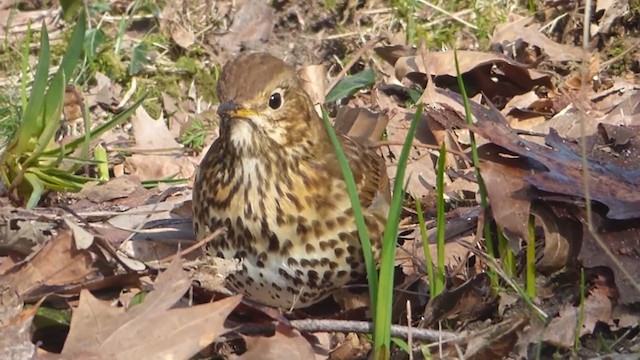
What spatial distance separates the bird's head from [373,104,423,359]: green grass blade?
22.9 inches

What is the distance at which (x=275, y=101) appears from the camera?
351 cm

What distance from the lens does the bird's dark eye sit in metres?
3.48

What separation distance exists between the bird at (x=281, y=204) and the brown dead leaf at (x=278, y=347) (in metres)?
0.34

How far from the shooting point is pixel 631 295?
11.0 feet

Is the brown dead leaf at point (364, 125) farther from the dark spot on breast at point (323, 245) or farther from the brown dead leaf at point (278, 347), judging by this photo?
the brown dead leaf at point (278, 347)

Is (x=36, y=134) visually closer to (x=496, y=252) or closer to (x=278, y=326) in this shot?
(x=278, y=326)

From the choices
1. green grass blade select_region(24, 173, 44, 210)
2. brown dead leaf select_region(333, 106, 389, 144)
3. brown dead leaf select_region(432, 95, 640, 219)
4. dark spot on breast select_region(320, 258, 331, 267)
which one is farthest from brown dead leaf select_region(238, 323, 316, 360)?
brown dead leaf select_region(333, 106, 389, 144)

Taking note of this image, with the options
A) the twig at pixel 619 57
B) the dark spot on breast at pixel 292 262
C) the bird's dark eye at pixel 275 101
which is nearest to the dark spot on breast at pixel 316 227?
the dark spot on breast at pixel 292 262

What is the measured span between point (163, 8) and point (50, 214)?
199 centimetres

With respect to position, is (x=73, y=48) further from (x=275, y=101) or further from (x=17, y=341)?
(x=17, y=341)

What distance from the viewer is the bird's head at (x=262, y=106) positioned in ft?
11.0

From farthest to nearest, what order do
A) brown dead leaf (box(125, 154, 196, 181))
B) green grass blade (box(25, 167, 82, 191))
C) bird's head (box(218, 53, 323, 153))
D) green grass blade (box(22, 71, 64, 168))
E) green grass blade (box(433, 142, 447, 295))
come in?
brown dead leaf (box(125, 154, 196, 181))
green grass blade (box(25, 167, 82, 191))
green grass blade (box(22, 71, 64, 168))
bird's head (box(218, 53, 323, 153))
green grass blade (box(433, 142, 447, 295))

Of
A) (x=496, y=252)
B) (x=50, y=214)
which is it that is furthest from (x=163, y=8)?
(x=496, y=252)

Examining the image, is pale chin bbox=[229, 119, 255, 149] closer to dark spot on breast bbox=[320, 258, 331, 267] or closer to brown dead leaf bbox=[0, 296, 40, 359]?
dark spot on breast bbox=[320, 258, 331, 267]
